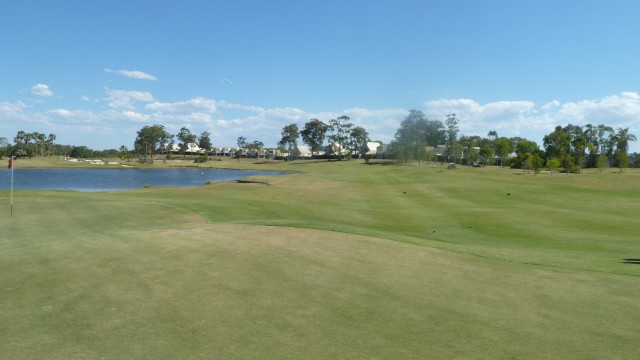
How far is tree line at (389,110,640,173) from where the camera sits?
9914 cm

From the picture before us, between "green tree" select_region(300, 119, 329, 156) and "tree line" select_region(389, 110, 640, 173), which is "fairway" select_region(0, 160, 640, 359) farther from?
"green tree" select_region(300, 119, 329, 156)

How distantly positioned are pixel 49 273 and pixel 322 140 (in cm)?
18519

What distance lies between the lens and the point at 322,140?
641 ft

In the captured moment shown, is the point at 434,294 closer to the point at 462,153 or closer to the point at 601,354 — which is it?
the point at 601,354

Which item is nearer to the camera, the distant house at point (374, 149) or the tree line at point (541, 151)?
the tree line at point (541, 151)

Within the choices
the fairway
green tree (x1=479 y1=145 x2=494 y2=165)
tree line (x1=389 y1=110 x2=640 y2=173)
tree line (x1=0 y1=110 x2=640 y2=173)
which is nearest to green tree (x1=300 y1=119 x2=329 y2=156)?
tree line (x1=0 y1=110 x2=640 y2=173)

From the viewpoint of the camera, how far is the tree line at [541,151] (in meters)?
99.1

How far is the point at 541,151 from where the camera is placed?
125 m

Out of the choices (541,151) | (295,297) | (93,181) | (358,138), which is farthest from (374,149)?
(295,297)

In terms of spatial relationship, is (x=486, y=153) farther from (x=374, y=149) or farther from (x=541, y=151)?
(x=374, y=149)

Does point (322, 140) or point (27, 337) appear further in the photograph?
point (322, 140)

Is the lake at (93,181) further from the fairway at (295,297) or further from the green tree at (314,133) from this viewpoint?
the green tree at (314,133)

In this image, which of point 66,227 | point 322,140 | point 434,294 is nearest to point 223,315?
point 434,294

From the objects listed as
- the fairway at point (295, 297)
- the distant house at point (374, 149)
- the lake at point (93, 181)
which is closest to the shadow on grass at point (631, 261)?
the fairway at point (295, 297)
